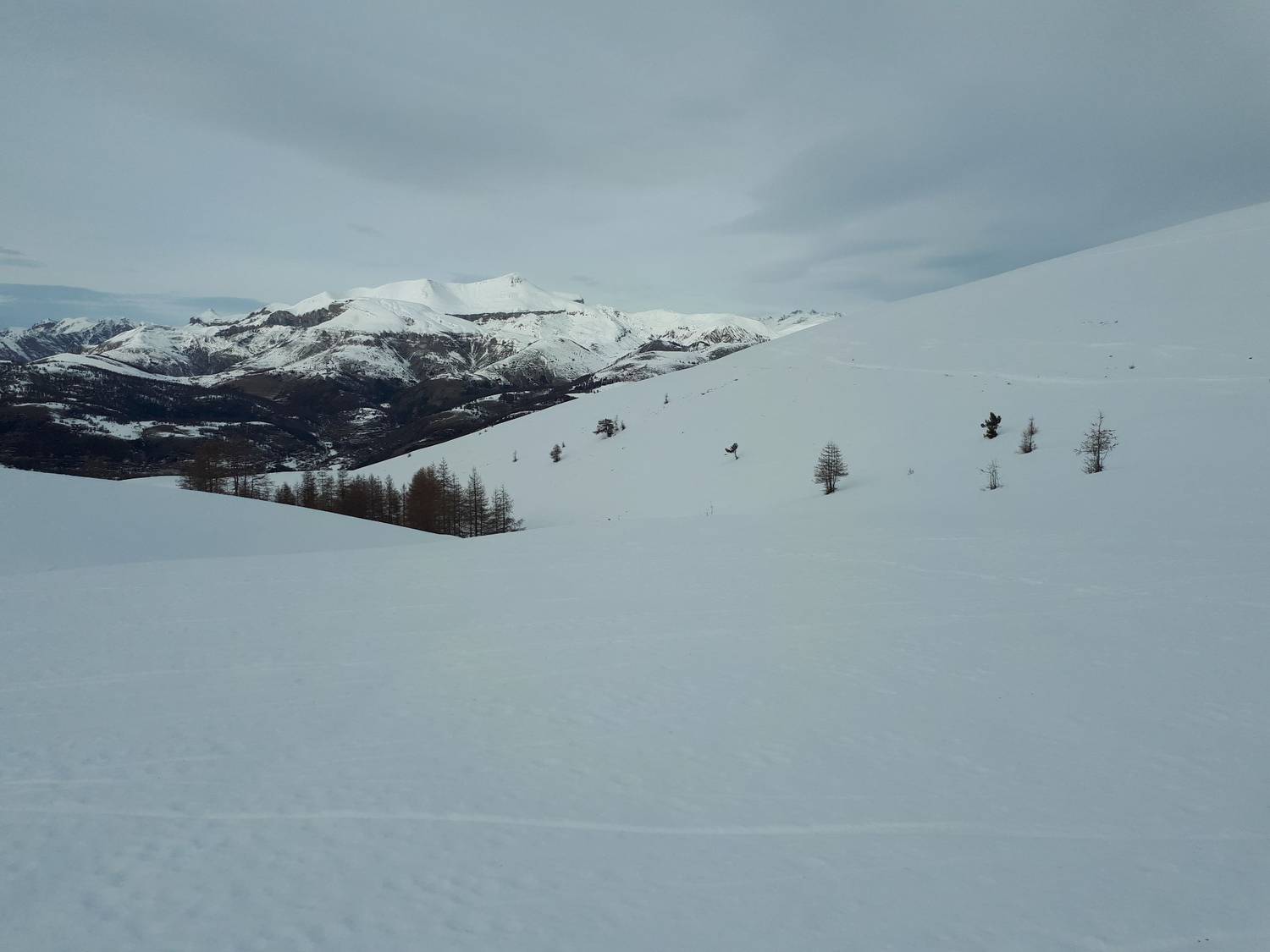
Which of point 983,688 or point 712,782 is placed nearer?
point 712,782

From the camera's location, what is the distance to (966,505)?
26.1 meters

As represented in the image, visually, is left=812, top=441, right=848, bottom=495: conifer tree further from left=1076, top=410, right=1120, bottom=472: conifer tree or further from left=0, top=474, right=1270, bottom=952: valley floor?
left=0, top=474, right=1270, bottom=952: valley floor

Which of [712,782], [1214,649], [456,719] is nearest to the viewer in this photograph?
[712,782]

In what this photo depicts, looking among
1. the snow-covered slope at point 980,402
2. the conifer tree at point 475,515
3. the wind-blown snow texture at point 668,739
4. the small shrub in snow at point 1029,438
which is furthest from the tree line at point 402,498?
the small shrub in snow at point 1029,438

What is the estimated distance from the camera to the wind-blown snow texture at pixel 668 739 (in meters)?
5.32

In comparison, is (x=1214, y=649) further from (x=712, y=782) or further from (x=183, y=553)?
(x=183, y=553)

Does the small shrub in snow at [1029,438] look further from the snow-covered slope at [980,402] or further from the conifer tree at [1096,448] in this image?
the conifer tree at [1096,448]

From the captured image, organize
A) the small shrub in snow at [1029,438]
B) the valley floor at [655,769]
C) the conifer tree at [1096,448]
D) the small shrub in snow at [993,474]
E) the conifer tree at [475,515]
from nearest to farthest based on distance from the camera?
the valley floor at [655,769]
the conifer tree at [1096,448]
the small shrub in snow at [993,474]
the small shrub in snow at [1029,438]
the conifer tree at [475,515]

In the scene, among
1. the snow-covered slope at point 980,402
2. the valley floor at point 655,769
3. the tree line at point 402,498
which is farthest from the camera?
the tree line at point 402,498

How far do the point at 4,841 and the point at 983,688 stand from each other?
1228 centimetres

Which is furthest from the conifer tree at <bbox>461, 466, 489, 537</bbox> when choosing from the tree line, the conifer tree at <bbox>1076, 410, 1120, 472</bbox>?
the conifer tree at <bbox>1076, 410, 1120, 472</bbox>

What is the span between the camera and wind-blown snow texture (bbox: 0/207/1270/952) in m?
5.32

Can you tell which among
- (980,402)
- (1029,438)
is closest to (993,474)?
(1029,438)

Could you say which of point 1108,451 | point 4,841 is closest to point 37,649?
point 4,841
